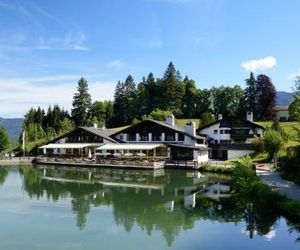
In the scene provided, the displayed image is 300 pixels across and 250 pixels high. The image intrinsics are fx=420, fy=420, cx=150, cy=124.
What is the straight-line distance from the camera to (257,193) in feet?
74.5

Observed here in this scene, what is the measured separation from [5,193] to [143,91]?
5805cm

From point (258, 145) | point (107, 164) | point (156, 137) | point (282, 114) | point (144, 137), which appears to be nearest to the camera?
point (107, 164)

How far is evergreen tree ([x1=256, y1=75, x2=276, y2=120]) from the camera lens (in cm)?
7412

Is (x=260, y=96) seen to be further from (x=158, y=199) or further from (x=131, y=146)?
(x=158, y=199)

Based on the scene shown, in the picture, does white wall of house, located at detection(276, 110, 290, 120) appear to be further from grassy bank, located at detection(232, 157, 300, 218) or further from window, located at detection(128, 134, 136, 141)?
grassy bank, located at detection(232, 157, 300, 218)

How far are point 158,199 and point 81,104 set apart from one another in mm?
62739

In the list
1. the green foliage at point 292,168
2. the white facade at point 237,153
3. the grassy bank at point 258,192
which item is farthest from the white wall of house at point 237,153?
the grassy bank at point 258,192

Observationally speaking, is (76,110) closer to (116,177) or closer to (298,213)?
(116,177)

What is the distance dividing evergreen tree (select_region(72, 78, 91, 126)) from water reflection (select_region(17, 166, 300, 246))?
1741 inches

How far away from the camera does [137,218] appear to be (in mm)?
19312

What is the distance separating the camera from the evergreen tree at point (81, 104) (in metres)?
83.8

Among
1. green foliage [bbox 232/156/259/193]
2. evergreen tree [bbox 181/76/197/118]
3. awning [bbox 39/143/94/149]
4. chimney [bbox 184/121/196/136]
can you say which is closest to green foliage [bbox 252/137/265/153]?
chimney [bbox 184/121/196/136]

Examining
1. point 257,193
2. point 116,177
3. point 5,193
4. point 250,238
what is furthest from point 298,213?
point 116,177

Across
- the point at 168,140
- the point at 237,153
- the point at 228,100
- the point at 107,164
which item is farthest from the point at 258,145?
the point at 228,100
